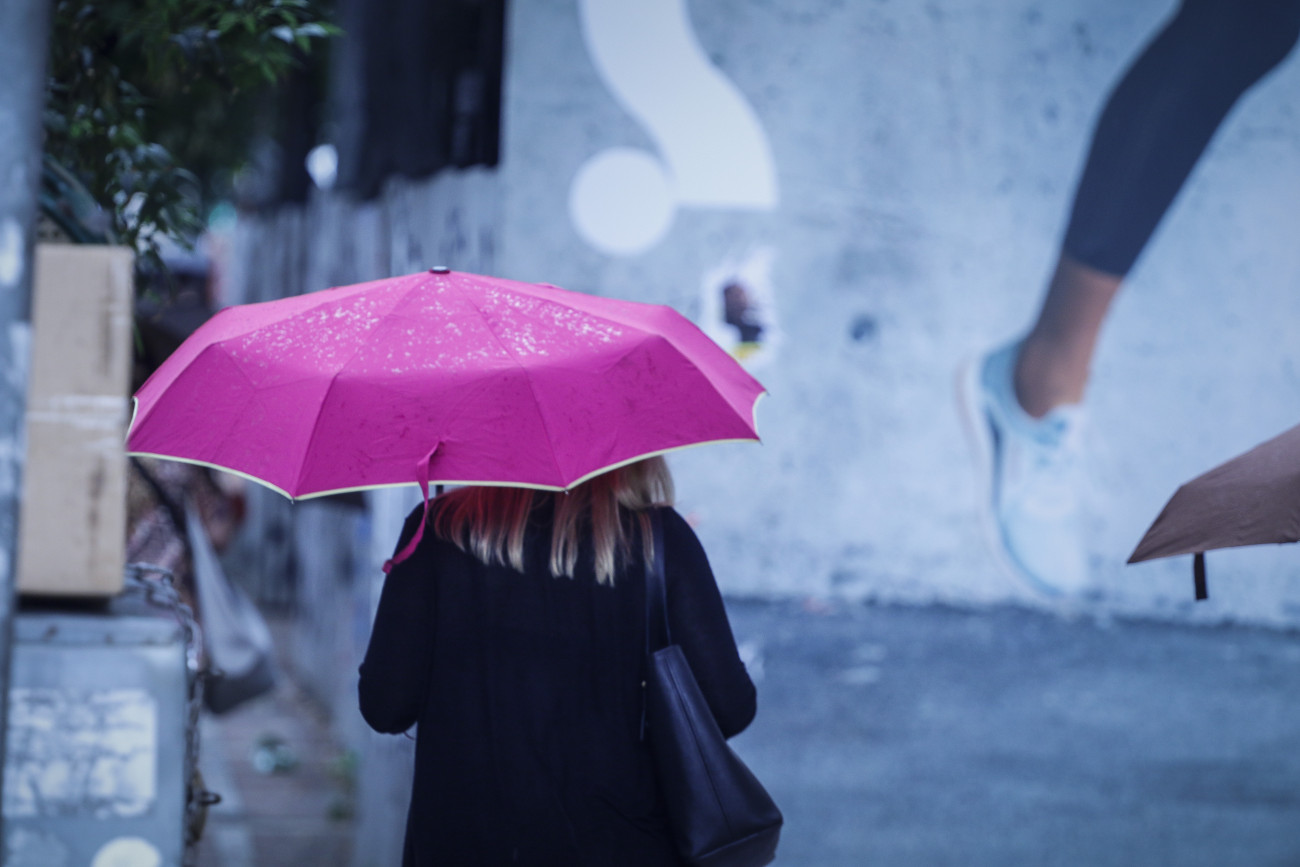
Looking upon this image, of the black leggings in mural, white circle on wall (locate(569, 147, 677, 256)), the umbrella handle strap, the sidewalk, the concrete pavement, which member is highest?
the black leggings in mural

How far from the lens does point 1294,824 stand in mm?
4602

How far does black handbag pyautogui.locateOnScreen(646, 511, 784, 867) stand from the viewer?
229cm

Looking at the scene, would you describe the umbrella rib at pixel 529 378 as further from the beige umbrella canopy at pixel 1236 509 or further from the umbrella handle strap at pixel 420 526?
the beige umbrella canopy at pixel 1236 509

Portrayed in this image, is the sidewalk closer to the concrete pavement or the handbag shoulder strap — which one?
the concrete pavement

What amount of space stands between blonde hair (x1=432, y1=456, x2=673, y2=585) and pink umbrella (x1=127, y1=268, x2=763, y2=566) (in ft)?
0.59

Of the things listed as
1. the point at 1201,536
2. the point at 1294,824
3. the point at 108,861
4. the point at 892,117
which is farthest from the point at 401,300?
the point at 1294,824

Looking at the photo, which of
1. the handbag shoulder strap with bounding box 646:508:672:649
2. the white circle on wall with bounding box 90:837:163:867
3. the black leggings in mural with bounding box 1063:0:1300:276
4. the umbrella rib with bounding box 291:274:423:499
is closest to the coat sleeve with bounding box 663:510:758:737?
the handbag shoulder strap with bounding box 646:508:672:649

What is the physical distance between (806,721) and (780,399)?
1.09 m

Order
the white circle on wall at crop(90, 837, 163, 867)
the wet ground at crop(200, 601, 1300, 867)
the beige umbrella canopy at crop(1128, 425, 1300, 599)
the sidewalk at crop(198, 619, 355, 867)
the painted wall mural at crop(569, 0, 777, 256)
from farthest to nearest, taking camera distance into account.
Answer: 1. the sidewalk at crop(198, 619, 355, 867)
2. the wet ground at crop(200, 601, 1300, 867)
3. the painted wall mural at crop(569, 0, 777, 256)
4. the beige umbrella canopy at crop(1128, 425, 1300, 599)
5. the white circle on wall at crop(90, 837, 163, 867)

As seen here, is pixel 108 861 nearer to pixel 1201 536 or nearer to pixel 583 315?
pixel 583 315

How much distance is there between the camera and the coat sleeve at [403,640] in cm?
231

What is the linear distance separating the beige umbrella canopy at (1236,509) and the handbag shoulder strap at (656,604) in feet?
3.45

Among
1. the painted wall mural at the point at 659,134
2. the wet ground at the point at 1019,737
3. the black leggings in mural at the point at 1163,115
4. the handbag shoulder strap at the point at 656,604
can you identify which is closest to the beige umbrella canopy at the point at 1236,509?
the handbag shoulder strap at the point at 656,604

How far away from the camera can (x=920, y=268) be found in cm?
448
